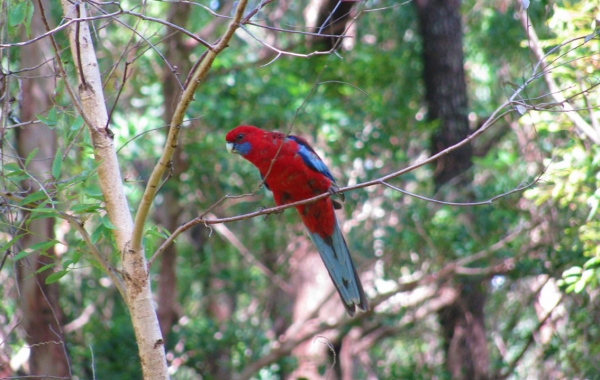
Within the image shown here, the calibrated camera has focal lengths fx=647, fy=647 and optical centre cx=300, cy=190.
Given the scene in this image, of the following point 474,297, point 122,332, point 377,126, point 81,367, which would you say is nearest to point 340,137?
point 377,126

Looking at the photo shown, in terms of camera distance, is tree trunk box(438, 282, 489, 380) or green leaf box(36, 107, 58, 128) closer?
green leaf box(36, 107, 58, 128)

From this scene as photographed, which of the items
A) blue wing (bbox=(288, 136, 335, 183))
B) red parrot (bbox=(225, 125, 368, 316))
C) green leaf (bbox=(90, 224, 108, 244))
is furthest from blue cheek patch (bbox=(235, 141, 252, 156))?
green leaf (bbox=(90, 224, 108, 244))

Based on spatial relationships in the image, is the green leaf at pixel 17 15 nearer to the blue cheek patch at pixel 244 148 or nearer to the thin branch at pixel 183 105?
the thin branch at pixel 183 105

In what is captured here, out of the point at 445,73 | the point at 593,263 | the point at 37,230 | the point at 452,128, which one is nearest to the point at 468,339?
the point at 452,128

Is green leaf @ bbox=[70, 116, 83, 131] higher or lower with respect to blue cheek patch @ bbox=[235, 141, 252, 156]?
lower

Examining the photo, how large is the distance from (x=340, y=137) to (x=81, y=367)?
11.5 feet

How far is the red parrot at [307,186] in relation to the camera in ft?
12.6

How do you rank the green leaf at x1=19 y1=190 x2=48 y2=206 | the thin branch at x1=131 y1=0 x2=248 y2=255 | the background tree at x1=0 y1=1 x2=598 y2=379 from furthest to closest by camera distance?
the background tree at x1=0 y1=1 x2=598 y2=379 < the green leaf at x1=19 y1=190 x2=48 y2=206 < the thin branch at x1=131 y1=0 x2=248 y2=255

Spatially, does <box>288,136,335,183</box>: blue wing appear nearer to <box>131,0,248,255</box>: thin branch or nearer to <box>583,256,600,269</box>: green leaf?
<box>583,256,600,269</box>: green leaf

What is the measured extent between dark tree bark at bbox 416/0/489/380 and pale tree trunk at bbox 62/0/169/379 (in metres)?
5.14

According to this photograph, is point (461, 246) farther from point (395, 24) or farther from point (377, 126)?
point (395, 24)

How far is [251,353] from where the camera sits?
7.03 metres

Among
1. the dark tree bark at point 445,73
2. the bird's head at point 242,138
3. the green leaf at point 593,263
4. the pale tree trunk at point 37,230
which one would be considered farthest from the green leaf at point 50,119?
the dark tree bark at point 445,73

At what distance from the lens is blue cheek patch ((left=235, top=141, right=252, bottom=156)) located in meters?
4.03
